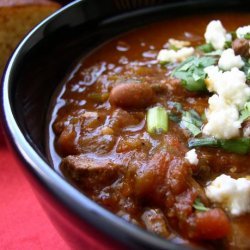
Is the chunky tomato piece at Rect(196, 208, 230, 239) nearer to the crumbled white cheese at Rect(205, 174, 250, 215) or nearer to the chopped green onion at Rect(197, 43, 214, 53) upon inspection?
the crumbled white cheese at Rect(205, 174, 250, 215)

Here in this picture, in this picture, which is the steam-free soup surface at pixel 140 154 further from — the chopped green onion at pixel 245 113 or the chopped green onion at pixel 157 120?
the chopped green onion at pixel 245 113

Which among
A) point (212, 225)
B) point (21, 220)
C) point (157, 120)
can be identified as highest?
point (157, 120)

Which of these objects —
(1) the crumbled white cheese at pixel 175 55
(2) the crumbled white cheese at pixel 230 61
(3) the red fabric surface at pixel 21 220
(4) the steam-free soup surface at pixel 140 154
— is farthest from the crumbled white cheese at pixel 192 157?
(1) the crumbled white cheese at pixel 175 55

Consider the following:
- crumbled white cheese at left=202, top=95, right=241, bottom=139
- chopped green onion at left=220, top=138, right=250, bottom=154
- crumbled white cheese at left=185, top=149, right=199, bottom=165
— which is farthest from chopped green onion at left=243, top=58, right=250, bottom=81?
crumbled white cheese at left=185, top=149, right=199, bottom=165

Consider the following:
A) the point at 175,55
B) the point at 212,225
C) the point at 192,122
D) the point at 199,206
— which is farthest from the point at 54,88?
the point at 212,225

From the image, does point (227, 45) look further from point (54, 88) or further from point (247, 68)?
point (54, 88)

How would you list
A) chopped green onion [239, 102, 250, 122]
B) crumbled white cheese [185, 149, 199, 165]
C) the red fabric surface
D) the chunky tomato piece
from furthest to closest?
the red fabric surface → chopped green onion [239, 102, 250, 122] → crumbled white cheese [185, 149, 199, 165] → the chunky tomato piece

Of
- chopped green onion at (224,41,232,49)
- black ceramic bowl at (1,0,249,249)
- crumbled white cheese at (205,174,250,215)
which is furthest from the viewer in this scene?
chopped green onion at (224,41,232,49)
